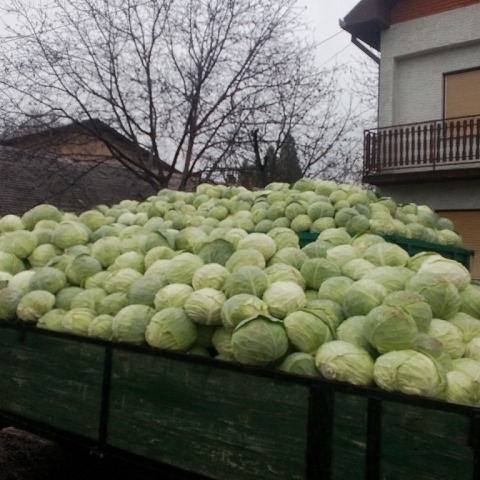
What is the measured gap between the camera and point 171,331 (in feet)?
10.6

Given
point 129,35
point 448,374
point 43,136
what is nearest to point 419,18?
point 129,35

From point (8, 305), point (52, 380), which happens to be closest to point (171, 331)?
point (52, 380)

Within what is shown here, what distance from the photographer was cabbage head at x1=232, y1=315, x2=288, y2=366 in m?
2.85

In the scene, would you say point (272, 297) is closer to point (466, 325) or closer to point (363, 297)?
point (363, 297)

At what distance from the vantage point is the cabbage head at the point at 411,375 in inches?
99.0

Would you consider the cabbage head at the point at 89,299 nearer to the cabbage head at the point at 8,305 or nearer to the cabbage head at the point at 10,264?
the cabbage head at the point at 8,305

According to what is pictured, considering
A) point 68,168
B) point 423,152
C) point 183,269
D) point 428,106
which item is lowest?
point 183,269

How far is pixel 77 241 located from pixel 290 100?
12.7 m

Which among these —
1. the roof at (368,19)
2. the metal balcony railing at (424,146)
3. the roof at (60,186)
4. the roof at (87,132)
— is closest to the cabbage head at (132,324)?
the metal balcony railing at (424,146)

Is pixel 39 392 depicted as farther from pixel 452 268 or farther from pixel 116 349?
pixel 452 268

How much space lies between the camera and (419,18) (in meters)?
14.5

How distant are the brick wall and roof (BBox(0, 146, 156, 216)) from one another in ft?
30.0

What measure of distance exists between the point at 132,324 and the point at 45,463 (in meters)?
2.21

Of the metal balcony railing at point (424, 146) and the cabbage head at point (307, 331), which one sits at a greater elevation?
the metal balcony railing at point (424, 146)
